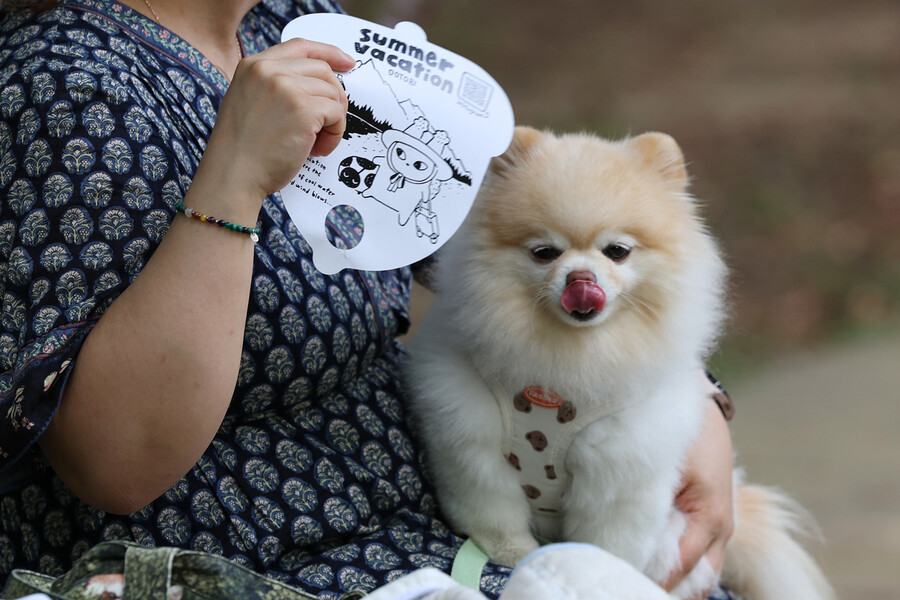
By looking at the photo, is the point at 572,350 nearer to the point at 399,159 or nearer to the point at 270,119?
the point at 399,159

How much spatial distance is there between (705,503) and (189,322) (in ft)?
2.95

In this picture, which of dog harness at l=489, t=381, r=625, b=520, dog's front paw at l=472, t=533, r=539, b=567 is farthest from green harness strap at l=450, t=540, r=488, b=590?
dog harness at l=489, t=381, r=625, b=520

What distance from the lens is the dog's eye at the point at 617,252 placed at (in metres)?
1.26

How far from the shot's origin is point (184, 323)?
0.98 meters

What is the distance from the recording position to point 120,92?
43.8 inches

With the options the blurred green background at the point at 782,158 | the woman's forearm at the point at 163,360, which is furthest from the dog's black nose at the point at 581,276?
the blurred green background at the point at 782,158

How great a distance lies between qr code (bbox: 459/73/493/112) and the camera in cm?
117

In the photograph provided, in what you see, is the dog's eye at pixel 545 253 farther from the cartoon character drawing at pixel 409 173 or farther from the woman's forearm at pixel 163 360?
the woman's forearm at pixel 163 360

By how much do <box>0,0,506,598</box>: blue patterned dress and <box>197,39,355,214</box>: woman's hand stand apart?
11cm

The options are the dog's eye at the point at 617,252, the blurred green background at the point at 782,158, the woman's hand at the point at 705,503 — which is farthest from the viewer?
the blurred green background at the point at 782,158

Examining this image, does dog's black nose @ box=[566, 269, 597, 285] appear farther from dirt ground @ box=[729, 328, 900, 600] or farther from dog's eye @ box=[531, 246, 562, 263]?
dirt ground @ box=[729, 328, 900, 600]

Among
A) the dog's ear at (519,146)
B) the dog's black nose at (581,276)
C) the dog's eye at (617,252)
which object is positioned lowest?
the dog's black nose at (581,276)

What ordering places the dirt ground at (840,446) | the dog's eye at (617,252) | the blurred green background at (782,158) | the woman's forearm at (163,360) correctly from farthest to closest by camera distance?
the blurred green background at (782,158) → the dirt ground at (840,446) → the dog's eye at (617,252) → the woman's forearm at (163,360)

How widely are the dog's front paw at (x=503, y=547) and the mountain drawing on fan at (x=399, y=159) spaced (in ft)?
1.59
